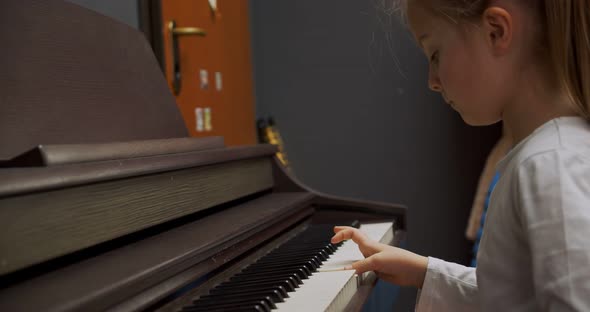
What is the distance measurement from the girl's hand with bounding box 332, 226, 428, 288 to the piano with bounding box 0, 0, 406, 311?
0.16ft

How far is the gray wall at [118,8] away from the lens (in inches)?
83.9

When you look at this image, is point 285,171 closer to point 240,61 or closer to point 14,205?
point 14,205

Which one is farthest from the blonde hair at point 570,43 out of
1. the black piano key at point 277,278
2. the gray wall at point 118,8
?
the gray wall at point 118,8

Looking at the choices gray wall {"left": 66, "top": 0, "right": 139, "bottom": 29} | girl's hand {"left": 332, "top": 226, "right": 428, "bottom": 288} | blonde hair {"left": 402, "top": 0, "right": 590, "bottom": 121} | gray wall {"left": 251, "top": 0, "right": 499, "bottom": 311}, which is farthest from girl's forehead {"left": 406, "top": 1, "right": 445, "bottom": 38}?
gray wall {"left": 251, "top": 0, "right": 499, "bottom": 311}

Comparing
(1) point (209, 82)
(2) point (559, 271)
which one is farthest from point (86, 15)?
(1) point (209, 82)

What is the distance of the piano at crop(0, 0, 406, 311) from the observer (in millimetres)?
881

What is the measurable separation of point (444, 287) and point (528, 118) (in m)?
0.46

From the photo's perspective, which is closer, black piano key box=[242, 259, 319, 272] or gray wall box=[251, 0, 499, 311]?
black piano key box=[242, 259, 319, 272]

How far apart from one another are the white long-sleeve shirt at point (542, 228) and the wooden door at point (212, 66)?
2.05 meters

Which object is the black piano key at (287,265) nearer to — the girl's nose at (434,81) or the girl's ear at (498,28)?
the girl's nose at (434,81)

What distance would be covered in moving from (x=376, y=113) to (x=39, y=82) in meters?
3.11

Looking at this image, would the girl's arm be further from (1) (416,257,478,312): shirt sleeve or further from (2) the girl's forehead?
(2) the girl's forehead

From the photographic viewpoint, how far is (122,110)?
154cm

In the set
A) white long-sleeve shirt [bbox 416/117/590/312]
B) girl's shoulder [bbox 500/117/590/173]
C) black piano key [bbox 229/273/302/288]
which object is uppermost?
girl's shoulder [bbox 500/117/590/173]
